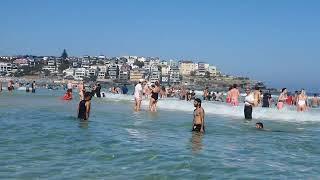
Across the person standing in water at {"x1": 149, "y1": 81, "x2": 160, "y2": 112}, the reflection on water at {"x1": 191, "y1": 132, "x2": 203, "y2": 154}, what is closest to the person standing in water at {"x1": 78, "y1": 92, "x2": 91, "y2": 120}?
the reflection on water at {"x1": 191, "y1": 132, "x2": 203, "y2": 154}

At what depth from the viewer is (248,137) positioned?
1617cm

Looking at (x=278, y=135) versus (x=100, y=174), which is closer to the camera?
(x=100, y=174)

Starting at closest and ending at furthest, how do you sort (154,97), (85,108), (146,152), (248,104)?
(146,152), (85,108), (248,104), (154,97)

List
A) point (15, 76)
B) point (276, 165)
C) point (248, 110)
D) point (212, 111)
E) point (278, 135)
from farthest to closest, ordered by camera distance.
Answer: point (15, 76) < point (212, 111) < point (248, 110) < point (278, 135) < point (276, 165)

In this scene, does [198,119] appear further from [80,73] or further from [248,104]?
[80,73]

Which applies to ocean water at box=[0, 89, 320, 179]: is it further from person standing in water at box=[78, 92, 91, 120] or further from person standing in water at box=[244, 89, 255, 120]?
person standing in water at box=[244, 89, 255, 120]

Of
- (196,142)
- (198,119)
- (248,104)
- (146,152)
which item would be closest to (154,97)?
(248,104)

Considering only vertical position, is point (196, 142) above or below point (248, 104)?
below

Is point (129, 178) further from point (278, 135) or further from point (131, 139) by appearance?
point (278, 135)

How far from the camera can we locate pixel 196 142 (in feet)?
46.2

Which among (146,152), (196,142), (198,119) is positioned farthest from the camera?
(198,119)

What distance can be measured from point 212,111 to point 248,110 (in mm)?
5856

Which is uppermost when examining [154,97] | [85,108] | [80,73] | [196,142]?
[80,73]

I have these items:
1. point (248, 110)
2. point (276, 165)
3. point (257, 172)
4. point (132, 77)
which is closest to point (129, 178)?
point (257, 172)
